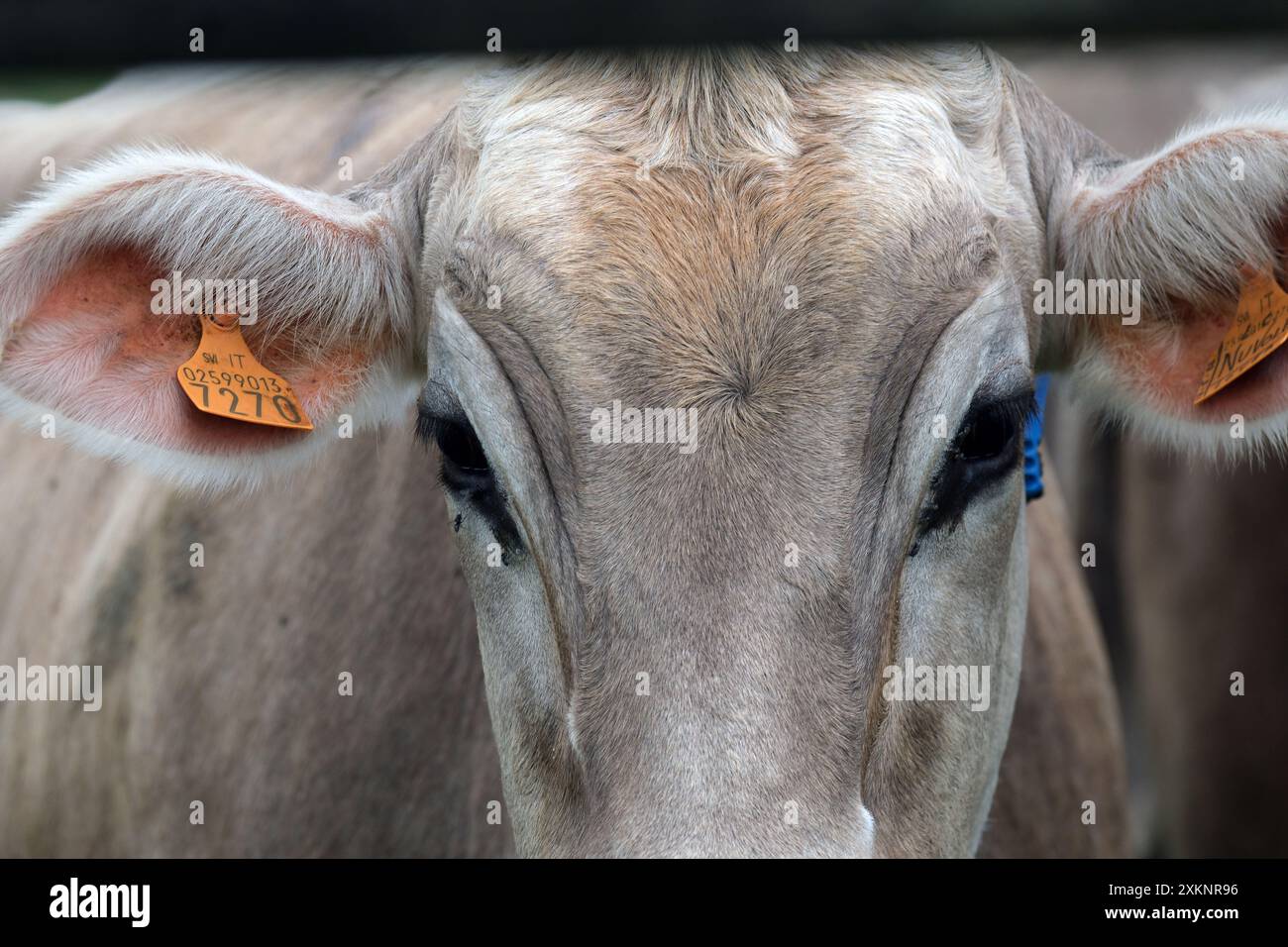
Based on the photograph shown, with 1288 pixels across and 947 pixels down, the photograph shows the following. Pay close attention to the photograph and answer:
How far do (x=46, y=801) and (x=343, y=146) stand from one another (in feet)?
6.59

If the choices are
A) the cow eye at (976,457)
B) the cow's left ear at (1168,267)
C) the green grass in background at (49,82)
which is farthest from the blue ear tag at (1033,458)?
the green grass in background at (49,82)

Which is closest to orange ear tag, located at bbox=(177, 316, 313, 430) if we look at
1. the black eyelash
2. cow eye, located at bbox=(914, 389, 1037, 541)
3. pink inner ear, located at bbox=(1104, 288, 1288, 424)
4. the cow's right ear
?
the cow's right ear

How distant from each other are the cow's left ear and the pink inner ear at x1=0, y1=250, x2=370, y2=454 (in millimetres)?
1339

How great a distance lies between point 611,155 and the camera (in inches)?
82.5

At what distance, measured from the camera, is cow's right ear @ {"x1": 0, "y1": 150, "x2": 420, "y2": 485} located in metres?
2.30

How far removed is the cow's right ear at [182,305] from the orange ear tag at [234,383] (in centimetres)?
4

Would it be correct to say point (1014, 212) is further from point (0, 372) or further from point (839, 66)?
point (0, 372)

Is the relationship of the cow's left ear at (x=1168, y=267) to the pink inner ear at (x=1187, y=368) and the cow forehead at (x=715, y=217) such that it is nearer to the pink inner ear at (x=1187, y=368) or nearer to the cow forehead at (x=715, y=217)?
the pink inner ear at (x=1187, y=368)
